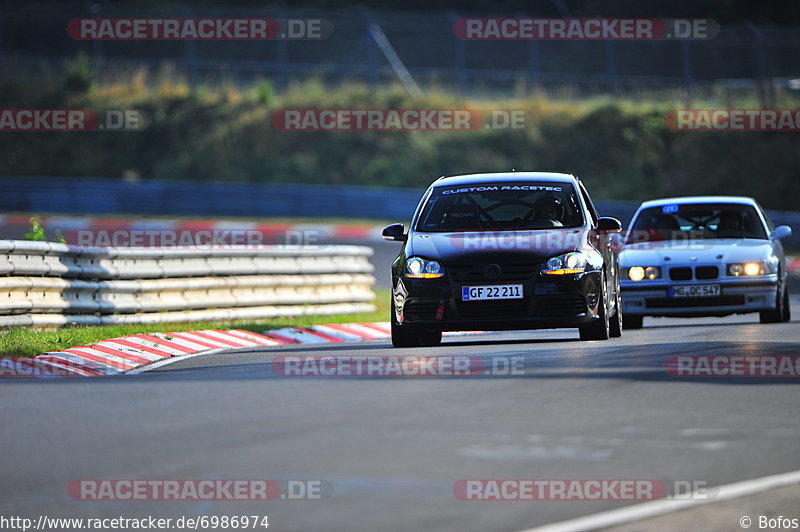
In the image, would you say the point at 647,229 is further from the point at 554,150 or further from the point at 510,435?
the point at 554,150

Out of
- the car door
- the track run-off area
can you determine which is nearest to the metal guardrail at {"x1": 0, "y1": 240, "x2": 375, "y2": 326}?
the track run-off area

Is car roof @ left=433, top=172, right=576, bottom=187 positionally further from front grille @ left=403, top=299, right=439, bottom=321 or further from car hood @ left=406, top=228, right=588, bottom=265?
front grille @ left=403, top=299, right=439, bottom=321

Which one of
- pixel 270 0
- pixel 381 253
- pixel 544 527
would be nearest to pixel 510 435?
pixel 544 527

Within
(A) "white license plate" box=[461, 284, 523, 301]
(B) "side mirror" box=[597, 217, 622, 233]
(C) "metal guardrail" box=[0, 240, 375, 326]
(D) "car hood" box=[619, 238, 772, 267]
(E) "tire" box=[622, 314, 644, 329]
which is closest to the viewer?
(A) "white license plate" box=[461, 284, 523, 301]

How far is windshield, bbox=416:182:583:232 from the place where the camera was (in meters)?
14.7

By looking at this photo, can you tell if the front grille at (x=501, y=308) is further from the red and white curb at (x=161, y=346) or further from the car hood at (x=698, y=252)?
the car hood at (x=698, y=252)

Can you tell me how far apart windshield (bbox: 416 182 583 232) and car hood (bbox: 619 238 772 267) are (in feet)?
9.05

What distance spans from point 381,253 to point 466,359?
1960 cm

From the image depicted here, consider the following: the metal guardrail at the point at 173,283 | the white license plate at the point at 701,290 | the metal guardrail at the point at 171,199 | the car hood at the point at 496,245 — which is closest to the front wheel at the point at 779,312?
the white license plate at the point at 701,290

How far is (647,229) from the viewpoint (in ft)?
60.9

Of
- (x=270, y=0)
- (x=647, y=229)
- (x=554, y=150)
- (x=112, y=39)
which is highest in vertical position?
(x=270, y=0)

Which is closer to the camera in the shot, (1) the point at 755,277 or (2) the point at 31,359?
(2) the point at 31,359

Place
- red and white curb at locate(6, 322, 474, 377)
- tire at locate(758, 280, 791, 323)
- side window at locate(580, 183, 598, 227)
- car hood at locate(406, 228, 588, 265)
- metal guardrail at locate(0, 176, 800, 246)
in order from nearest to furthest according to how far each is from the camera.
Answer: red and white curb at locate(6, 322, 474, 377), car hood at locate(406, 228, 588, 265), side window at locate(580, 183, 598, 227), tire at locate(758, 280, 791, 323), metal guardrail at locate(0, 176, 800, 246)

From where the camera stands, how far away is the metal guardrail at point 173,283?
15328mm
